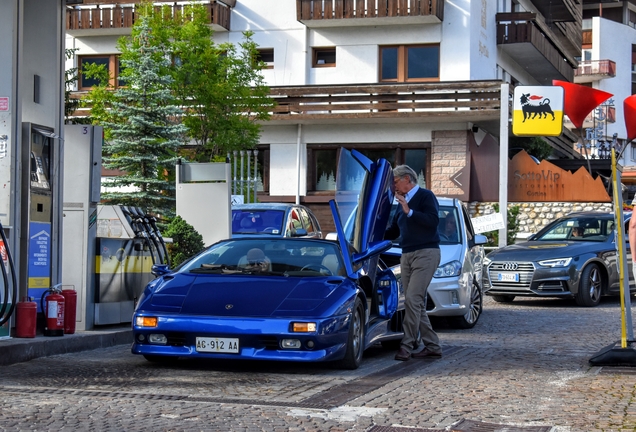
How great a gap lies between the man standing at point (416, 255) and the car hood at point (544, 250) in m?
7.97

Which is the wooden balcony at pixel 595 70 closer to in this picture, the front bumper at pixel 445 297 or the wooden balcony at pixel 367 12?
the wooden balcony at pixel 367 12

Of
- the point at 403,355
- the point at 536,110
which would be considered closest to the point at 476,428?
the point at 403,355

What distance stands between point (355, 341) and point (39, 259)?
395cm

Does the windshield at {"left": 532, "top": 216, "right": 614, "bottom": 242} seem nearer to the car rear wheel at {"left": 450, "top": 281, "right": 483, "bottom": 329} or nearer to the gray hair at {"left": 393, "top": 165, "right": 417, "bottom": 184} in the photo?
the car rear wheel at {"left": 450, "top": 281, "right": 483, "bottom": 329}

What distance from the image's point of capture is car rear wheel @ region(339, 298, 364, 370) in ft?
30.1

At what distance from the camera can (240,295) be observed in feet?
30.2

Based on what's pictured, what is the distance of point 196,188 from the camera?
696 inches

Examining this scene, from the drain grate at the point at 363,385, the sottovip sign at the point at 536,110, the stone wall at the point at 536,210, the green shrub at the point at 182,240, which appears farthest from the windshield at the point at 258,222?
the stone wall at the point at 536,210

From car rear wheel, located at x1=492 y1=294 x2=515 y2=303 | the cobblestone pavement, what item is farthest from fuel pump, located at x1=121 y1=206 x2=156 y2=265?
car rear wheel, located at x1=492 y1=294 x2=515 y2=303

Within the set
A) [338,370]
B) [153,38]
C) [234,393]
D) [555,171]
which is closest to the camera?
[234,393]

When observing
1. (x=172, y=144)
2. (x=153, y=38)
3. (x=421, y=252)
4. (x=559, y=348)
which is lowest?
(x=559, y=348)

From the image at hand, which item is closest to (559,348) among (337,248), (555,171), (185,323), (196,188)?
(337,248)

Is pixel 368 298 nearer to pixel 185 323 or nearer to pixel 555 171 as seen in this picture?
pixel 185 323

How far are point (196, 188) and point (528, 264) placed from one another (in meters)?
5.80
